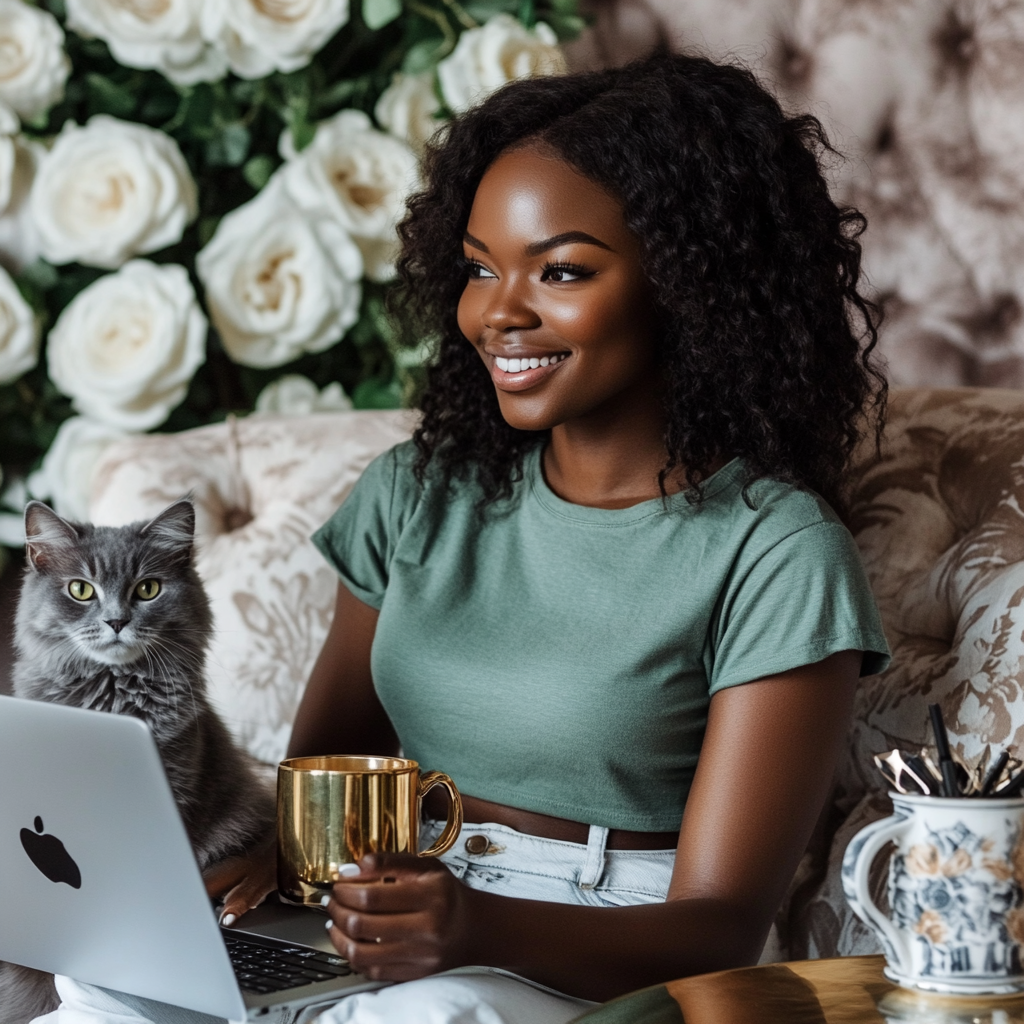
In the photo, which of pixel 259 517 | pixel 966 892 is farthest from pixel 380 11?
pixel 966 892

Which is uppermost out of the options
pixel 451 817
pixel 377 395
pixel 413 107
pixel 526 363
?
pixel 413 107

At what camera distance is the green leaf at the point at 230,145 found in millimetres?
1908

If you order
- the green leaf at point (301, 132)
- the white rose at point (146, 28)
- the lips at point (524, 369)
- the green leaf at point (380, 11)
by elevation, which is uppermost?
the green leaf at point (380, 11)

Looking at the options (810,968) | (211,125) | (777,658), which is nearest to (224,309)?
(211,125)

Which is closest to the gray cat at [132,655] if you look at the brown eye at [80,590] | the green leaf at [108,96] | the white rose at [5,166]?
the brown eye at [80,590]

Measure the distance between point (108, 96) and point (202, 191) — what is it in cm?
19

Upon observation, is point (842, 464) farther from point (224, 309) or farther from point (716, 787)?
point (224, 309)

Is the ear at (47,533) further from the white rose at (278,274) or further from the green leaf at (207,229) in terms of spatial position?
the green leaf at (207,229)

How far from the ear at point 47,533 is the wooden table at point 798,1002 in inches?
23.2

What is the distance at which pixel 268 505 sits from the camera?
160 cm

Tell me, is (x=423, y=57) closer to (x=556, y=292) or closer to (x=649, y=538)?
(x=556, y=292)

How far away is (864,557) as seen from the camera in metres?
1.32

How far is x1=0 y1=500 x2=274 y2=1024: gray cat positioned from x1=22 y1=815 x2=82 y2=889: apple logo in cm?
18

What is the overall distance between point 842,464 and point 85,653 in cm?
74
